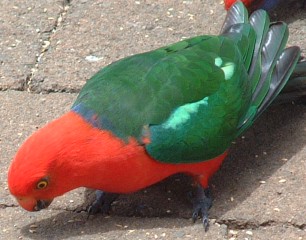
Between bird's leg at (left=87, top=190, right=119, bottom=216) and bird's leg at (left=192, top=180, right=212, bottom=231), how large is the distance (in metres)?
0.32

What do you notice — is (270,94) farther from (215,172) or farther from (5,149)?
(5,149)

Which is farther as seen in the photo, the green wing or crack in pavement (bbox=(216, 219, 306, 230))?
crack in pavement (bbox=(216, 219, 306, 230))

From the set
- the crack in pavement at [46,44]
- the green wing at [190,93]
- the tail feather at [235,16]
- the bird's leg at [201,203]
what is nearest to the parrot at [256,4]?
the tail feather at [235,16]

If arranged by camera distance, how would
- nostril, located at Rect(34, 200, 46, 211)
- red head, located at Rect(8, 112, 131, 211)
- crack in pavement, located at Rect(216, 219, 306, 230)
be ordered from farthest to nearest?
crack in pavement, located at Rect(216, 219, 306, 230) < nostril, located at Rect(34, 200, 46, 211) < red head, located at Rect(8, 112, 131, 211)

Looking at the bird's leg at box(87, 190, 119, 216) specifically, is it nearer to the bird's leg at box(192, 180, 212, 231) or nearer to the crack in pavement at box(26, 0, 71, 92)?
the bird's leg at box(192, 180, 212, 231)

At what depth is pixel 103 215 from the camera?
3260 millimetres

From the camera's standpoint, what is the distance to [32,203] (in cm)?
299

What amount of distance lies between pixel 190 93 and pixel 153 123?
206mm

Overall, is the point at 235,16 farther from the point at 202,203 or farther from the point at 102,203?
the point at 102,203

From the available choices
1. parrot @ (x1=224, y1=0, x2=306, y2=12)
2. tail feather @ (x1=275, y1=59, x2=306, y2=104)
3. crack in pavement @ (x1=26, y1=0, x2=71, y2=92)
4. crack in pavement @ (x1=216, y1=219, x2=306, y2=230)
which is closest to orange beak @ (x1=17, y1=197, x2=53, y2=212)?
crack in pavement @ (x1=216, y1=219, x2=306, y2=230)

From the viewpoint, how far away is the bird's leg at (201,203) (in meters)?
3.19

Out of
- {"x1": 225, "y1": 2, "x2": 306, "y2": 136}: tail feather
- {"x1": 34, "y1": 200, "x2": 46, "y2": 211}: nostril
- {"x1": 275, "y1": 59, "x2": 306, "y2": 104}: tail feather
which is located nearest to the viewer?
{"x1": 34, "y1": 200, "x2": 46, "y2": 211}: nostril

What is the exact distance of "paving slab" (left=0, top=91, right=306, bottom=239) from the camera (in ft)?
10.3

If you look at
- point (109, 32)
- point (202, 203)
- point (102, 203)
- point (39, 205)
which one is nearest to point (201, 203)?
point (202, 203)
